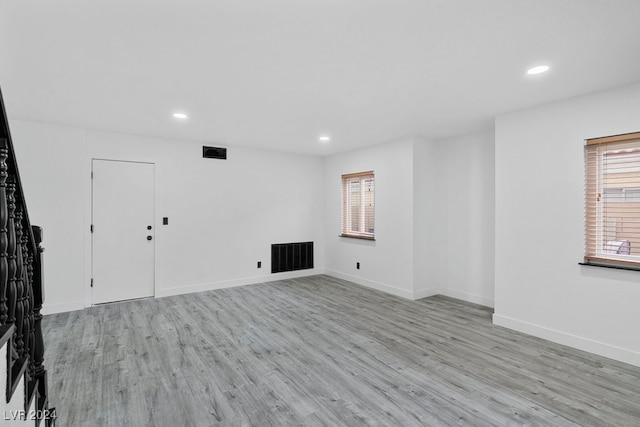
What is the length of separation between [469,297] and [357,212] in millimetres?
2362

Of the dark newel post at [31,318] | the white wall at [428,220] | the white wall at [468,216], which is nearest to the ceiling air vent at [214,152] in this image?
the white wall at [428,220]

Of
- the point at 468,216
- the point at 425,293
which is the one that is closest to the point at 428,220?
the point at 468,216

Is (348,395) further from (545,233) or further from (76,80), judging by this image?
(76,80)

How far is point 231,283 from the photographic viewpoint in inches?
223

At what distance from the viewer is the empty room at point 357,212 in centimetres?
196

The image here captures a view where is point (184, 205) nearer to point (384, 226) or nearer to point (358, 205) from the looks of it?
point (358, 205)

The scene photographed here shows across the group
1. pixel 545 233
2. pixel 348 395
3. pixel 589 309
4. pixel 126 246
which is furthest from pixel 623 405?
pixel 126 246

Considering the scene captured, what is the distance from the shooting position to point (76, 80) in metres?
2.78

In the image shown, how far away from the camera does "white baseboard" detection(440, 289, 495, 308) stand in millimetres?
4550

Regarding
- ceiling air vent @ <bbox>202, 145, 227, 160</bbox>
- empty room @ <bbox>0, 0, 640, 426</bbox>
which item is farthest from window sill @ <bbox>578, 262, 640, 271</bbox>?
ceiling air vent @ <bbox>202, 145, 227, 160</bbox>

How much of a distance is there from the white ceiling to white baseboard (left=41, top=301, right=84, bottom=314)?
238 cm

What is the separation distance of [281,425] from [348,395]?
1.83 feet

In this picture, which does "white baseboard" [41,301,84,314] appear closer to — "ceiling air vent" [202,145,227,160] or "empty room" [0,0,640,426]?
"empty room" [0,0,640,426]

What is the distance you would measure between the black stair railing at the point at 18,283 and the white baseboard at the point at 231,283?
10.6ft
